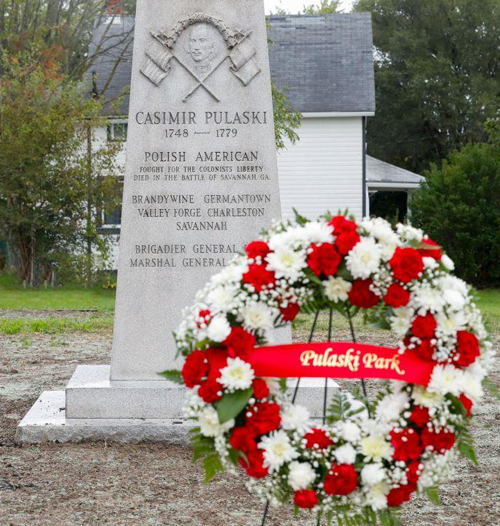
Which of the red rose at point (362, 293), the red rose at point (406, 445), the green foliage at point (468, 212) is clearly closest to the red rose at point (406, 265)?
the red rose at point (362, 293)

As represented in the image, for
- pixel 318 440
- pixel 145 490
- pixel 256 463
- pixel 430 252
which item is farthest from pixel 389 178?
pixel 256 463

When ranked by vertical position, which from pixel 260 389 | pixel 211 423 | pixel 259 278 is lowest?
pixel 211 423

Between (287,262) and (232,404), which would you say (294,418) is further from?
(287,262)

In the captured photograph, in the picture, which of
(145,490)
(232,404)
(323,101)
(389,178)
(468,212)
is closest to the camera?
(232,404)

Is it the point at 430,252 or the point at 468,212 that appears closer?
the point at 430,252

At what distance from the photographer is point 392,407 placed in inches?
128

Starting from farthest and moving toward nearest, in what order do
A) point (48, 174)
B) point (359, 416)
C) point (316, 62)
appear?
1. point (316, 62)
2. point (48, 174)
3. point (359, 416)

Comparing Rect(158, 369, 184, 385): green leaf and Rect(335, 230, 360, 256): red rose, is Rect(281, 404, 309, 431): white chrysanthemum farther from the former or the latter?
Rect(335, 230, 360, 256): red rose

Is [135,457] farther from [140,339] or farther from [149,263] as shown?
[149,263]

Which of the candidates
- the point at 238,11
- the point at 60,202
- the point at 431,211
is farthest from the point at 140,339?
the point at 431,211

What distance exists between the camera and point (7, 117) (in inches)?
799

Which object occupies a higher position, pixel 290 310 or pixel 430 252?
pixel 430 252

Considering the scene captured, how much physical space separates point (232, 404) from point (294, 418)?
0.82ft

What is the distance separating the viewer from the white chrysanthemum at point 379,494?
126 inches
